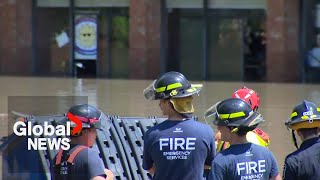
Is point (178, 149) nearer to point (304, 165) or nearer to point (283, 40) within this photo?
point (304, 165)

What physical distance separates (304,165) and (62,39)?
897 inches

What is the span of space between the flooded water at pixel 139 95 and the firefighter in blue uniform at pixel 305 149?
574cm

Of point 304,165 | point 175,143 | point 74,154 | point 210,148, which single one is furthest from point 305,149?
point 74,154

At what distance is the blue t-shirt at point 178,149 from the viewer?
5.14 meters

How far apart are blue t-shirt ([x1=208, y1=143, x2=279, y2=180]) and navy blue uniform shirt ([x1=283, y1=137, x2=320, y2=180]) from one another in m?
0.17

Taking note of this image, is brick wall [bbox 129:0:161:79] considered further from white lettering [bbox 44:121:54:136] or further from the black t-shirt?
the black t-shirt

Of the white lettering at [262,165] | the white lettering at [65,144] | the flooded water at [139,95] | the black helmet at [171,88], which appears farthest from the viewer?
the flooded water at [139,95]

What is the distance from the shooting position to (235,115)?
4738 millimetres

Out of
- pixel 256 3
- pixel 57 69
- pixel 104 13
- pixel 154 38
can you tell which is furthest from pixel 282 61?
pixel 57 69

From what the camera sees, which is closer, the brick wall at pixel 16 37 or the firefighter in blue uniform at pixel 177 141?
the firefighter in blue uniform at pixel 177 141

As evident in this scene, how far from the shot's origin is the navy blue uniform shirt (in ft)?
16.0

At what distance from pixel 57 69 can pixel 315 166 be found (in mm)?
22807

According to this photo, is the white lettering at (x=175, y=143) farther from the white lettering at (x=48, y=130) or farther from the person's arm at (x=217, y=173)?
the white lettering at (x=48, y=130)

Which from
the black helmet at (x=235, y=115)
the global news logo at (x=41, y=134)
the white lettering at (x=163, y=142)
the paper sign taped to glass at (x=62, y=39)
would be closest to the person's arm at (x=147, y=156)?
the white lettering at (x=163, y=142)
